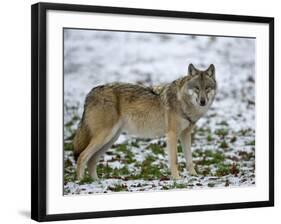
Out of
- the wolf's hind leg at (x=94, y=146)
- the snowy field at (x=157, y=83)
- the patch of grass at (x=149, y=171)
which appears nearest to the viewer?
the snowy field at (x=157, y=83)

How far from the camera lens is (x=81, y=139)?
5.02 metres

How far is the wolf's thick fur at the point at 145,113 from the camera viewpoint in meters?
5.07

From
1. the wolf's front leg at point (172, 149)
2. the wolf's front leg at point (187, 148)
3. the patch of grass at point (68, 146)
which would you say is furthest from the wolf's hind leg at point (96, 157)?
the wolf's front leg at point (187, 148)

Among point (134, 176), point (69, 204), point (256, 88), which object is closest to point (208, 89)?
point (256, 88)

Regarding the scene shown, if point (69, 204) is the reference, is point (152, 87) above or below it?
above

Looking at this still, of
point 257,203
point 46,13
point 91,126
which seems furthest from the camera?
point 257,203

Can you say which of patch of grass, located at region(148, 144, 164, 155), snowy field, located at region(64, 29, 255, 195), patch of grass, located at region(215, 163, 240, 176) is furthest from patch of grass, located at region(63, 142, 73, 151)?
patch of grass, located at region(215, 163, 240, 176)

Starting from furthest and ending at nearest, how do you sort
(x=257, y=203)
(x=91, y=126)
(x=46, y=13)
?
(x=257, y=203) → (x=91, y=126) → (x=46, y=13)

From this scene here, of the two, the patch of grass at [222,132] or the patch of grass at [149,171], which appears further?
the patch of grass at [222,132]

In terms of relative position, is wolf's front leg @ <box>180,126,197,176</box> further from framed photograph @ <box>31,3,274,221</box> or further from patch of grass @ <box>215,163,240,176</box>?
patch of grass @ <box>215,163,240,176</box>

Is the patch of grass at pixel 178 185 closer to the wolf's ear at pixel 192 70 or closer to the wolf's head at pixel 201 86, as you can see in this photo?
the wolf's head at pixel 201 86

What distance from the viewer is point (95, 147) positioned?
5.09m

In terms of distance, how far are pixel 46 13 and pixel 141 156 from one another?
1263 mm

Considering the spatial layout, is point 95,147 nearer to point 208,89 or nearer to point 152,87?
point 152,87
